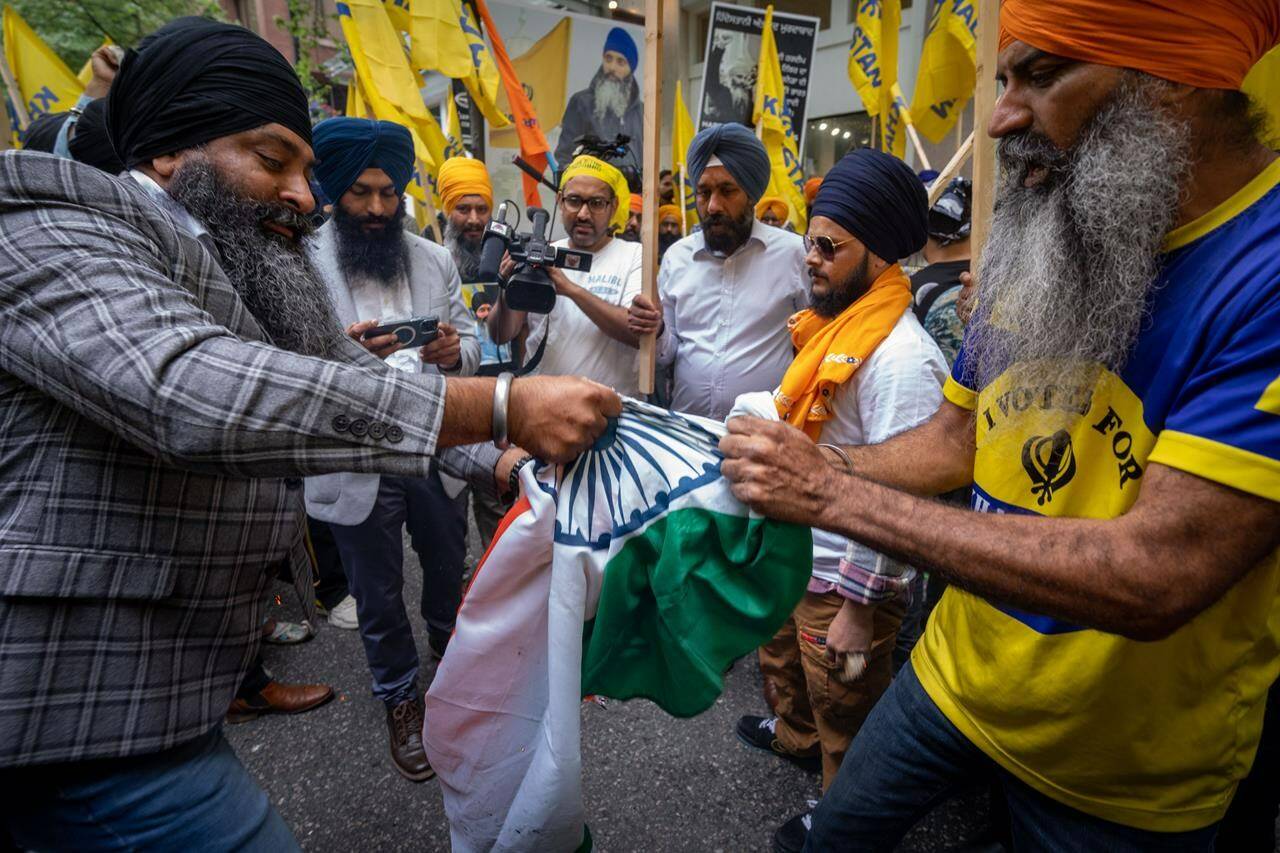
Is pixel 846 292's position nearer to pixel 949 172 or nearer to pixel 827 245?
pixel 827 245

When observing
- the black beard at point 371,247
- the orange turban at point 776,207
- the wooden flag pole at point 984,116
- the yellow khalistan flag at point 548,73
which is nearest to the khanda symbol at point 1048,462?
the wooden flag pole at point 984,116

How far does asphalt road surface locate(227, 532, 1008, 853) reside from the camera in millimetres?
2369

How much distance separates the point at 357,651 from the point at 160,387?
2.99 metres

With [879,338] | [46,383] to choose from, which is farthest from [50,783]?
[879,338]

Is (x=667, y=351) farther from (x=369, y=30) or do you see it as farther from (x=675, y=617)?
(x=369, y=30)

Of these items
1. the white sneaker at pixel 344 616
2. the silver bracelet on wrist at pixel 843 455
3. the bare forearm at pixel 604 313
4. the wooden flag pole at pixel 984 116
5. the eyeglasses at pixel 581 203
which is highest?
the wooden flag pole at pixel 984 116

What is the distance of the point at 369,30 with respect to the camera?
4.82 m

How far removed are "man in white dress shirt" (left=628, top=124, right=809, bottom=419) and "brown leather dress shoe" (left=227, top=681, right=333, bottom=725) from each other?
2.27 metres

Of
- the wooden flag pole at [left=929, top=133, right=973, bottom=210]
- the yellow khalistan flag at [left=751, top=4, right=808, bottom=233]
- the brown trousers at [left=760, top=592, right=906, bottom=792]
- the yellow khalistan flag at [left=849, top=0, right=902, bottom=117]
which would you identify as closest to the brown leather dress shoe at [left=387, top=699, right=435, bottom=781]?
the brown trousers at [left=760, top=592, right=906, bottom=792]

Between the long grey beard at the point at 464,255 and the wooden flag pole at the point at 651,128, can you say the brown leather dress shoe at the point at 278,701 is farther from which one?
the long grey beard at the point at 464,255

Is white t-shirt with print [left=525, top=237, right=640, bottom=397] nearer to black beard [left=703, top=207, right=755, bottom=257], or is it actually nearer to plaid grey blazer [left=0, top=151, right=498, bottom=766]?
black beard [left=703, top=207, right=755, bottom=257]

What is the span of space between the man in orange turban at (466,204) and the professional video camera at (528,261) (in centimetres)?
185

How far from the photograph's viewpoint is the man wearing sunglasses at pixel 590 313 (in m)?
3.49

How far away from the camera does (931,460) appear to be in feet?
5.36
